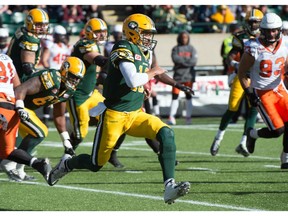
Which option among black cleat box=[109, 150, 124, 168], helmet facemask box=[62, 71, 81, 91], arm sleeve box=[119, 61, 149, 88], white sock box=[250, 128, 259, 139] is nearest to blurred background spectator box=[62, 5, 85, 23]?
black cleat box=[109, 150, 124, 168]

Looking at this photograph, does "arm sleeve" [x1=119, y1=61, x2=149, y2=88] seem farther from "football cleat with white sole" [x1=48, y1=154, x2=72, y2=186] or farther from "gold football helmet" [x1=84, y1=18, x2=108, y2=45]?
"gold football helmet" [x1=84, y1=18, x2=108, y2=45]

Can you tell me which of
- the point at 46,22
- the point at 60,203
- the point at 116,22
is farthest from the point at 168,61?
the point at 60,203

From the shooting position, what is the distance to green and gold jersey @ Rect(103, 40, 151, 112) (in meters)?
6.85

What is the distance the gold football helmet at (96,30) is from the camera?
959 cm

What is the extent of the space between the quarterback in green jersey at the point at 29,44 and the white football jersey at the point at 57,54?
16.7 feet

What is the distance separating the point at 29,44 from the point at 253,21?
249 cm

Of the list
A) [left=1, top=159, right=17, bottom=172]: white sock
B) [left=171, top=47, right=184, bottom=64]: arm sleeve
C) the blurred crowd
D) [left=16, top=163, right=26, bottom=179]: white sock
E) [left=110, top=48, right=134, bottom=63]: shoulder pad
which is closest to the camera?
[left=110, top=48, right=134, bottom=63]: shoulder pad

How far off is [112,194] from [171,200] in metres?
1.07

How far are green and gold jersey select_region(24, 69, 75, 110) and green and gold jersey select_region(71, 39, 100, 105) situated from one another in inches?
39.8

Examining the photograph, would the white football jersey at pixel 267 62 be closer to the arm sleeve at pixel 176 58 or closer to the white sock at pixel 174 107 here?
the white sock at pixel 174 107

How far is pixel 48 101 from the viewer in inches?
322

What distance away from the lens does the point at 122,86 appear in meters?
6.89

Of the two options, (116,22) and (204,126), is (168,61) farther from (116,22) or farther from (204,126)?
(204,126)

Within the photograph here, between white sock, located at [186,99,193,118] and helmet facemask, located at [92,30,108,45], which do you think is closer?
helmet facemask, located at [92,30,108,45]
